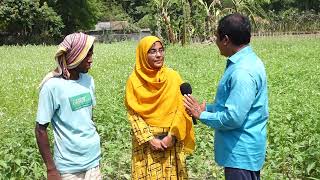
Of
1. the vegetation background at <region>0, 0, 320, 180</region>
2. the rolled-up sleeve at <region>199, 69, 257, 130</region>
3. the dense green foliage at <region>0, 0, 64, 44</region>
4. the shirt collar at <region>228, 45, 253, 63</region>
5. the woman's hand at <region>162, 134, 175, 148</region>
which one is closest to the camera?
the rolled-up sleeve at <region>199, 69, 257, 130</region>

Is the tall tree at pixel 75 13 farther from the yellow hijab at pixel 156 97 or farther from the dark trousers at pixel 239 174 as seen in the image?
the dark trousers at pixel 239 174

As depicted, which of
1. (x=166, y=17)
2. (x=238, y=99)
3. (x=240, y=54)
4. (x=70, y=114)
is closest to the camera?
(x=238, y=99)

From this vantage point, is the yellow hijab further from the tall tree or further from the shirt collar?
the tall tree

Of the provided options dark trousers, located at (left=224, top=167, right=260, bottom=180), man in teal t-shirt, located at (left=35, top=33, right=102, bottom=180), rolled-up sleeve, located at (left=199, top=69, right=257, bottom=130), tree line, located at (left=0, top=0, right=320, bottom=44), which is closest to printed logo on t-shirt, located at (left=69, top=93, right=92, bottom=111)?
man in teal t-shirt, located at (left=35, top=33, right=102, bottom=180)

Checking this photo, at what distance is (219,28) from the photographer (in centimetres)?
281

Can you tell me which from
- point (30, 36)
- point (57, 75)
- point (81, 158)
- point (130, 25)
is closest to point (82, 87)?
point (57, 75)

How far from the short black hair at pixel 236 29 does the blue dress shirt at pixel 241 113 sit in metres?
0.07

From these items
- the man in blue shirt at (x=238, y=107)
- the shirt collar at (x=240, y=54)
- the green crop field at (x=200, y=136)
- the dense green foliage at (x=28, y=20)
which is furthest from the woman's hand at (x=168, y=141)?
the dense green foliage at (x=28, y=20)

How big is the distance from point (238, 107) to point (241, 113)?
1.7 inches

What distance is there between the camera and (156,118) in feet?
11.6

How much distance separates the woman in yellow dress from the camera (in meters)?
3.48

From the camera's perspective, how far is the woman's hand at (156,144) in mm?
3473

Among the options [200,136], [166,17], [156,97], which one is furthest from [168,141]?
[166,17]

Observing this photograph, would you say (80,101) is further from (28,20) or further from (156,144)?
(28,20)
